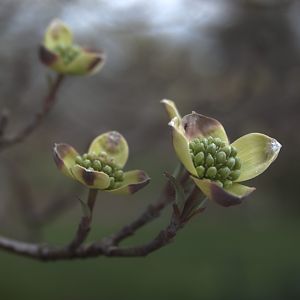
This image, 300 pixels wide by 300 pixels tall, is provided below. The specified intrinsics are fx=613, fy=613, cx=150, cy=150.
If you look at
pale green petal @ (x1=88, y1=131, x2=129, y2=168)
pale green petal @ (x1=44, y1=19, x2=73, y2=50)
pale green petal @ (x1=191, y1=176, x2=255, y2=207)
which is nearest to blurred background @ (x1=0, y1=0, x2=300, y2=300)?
pale green petal @ (x1=44, y1=19, x2=73, y2=50)

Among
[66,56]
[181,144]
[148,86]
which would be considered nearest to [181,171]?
[181,144]

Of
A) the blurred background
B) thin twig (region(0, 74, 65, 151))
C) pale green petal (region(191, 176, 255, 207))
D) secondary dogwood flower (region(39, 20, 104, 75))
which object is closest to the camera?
pale green petal (region(191, 176, 255, 207))

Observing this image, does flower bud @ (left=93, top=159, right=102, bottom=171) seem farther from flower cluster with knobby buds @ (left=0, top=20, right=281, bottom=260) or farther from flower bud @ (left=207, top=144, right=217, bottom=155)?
flower bud @ (left=207, top=144, right=217, bottom=155)

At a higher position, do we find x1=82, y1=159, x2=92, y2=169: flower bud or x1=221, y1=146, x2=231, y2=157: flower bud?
x1=82, y1=159, x2=92, y2=169: flower bud

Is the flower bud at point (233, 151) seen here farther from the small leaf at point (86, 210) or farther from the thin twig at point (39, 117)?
the thin twig at point (39, 117)

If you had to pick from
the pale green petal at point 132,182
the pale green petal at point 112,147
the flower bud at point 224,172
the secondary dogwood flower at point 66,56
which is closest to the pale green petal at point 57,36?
the secondary dogwood flower at point 66,56

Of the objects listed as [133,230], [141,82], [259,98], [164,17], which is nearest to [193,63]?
[141,82]

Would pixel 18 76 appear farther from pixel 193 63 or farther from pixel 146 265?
pixel 146 265
